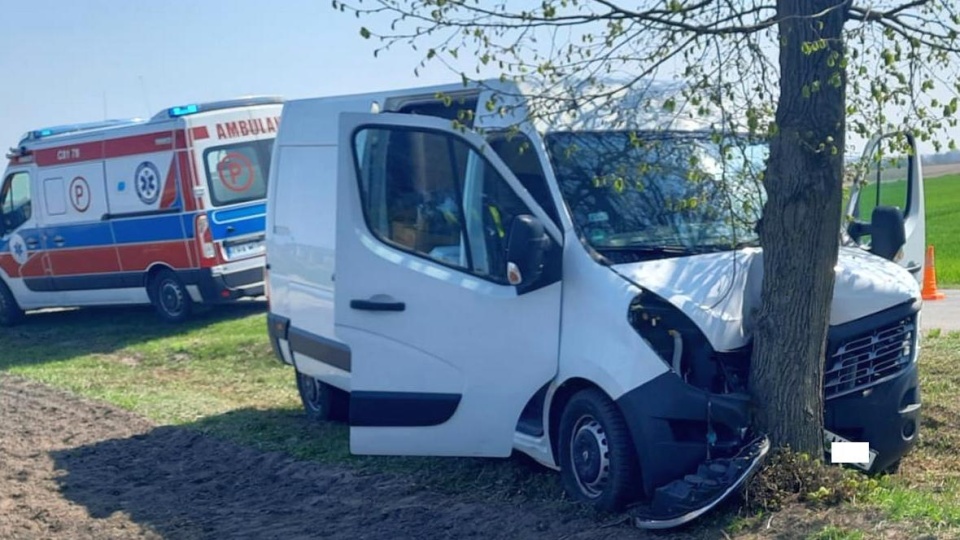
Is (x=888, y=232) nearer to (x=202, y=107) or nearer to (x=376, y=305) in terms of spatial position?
(x=376, y=305)

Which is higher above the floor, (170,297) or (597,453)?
(597,453)

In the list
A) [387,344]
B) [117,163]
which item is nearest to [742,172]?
[387,344]

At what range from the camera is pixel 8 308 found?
19.1m

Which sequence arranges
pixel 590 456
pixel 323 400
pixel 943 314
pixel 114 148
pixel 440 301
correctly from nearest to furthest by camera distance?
pixel 590 456 < pixel 440 301 < pixel 323 400 < pixel 943 314 < pixel 114 148

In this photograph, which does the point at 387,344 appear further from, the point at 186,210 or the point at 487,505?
the point at 186,210

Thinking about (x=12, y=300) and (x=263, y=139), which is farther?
(x=12, y=300)

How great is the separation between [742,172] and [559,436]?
1.70 metres

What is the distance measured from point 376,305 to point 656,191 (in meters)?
1.71

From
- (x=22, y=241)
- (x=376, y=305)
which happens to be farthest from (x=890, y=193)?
(x=22, y=241)

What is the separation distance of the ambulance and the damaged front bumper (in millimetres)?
10680

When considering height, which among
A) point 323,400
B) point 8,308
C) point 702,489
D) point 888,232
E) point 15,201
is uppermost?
point 888,232

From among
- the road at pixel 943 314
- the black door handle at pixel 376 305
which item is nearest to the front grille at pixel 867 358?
the black door handle at pixel 376 305

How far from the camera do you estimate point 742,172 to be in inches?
268

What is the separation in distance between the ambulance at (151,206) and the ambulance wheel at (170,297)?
1 cm
